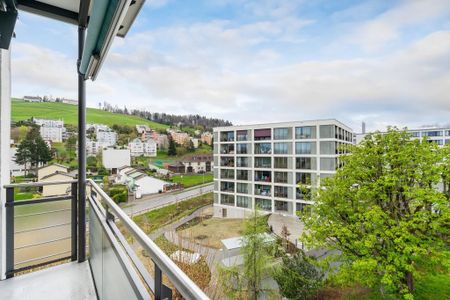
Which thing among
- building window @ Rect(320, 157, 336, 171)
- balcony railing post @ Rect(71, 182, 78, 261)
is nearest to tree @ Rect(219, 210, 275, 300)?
balcony railing post @ Rect(71, 182, 78, 261)

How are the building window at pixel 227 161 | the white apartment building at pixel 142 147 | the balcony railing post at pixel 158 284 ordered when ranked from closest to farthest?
the balcony railing post at pixel 158 284 < the white apartment building at pixel 142 147 < the building window at pixel 227 161

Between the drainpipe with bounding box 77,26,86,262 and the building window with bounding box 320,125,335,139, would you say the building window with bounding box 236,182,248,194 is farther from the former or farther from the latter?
the drainpipe with bounding box 77,26,86,262

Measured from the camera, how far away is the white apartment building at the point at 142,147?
2.93 m

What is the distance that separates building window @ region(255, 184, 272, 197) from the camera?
51.0ft

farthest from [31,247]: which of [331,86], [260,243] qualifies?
[331,86]

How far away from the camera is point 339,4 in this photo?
680 centimetres

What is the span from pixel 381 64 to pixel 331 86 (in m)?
2.95

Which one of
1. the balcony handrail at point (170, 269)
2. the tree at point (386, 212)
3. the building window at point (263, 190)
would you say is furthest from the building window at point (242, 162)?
the balcony handrail at point (170, 269)

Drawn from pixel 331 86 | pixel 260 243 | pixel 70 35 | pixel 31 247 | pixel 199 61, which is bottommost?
pixel 260 243

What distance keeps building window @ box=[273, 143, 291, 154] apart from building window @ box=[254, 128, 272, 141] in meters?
0.73

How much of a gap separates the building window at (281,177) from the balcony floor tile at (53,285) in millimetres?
13844

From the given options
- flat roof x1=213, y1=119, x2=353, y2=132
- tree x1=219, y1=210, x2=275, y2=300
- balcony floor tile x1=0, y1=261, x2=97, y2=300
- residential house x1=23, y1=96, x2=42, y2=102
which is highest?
flat roof x1=213, y1=119, x2=353, y2=132

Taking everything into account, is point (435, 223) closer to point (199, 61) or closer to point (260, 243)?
point (260, 243)

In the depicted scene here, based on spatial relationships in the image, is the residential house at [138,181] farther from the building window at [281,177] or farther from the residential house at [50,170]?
the building window at [281,177]
